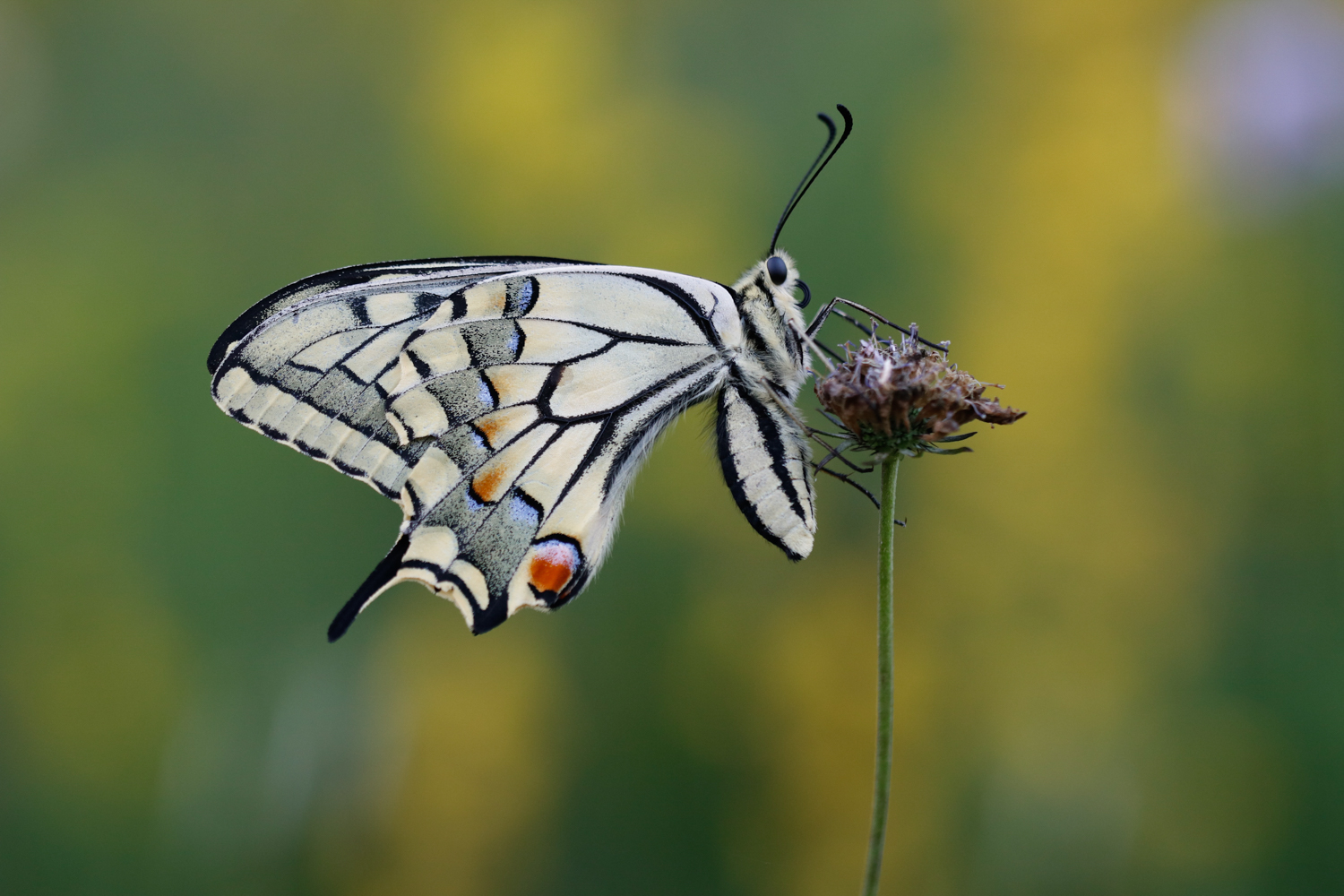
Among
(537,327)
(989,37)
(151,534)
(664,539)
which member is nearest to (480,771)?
(664,539)

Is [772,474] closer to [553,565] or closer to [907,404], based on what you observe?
[907,404]

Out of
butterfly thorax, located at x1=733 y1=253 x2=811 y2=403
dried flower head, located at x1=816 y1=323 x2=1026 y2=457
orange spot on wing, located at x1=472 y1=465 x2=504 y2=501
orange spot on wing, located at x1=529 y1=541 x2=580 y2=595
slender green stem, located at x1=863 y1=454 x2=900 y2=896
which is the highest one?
butterfly thorax, located at x1=733 y1=253 x2=811 y2=403

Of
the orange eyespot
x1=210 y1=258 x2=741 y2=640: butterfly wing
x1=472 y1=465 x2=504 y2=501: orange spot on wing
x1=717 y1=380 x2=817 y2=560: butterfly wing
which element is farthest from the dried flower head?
x1=472 y1=465 x2=504 y2=501: orange spot on wing

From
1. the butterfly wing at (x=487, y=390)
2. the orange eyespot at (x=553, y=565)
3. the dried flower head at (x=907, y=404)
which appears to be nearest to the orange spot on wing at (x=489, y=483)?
the butterfly wing at (x=487, y=390)

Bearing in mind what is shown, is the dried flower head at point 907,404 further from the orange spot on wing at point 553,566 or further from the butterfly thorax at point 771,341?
the orange spot on wing at point 553,566

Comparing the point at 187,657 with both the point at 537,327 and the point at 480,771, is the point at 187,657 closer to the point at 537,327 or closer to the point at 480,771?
the point at 480,771

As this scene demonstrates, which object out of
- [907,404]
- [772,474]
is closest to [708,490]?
[772,474]

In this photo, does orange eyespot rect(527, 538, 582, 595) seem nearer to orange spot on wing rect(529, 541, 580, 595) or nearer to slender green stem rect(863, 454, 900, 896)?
orange spot on wing rect(529, 541, 580, 595)
